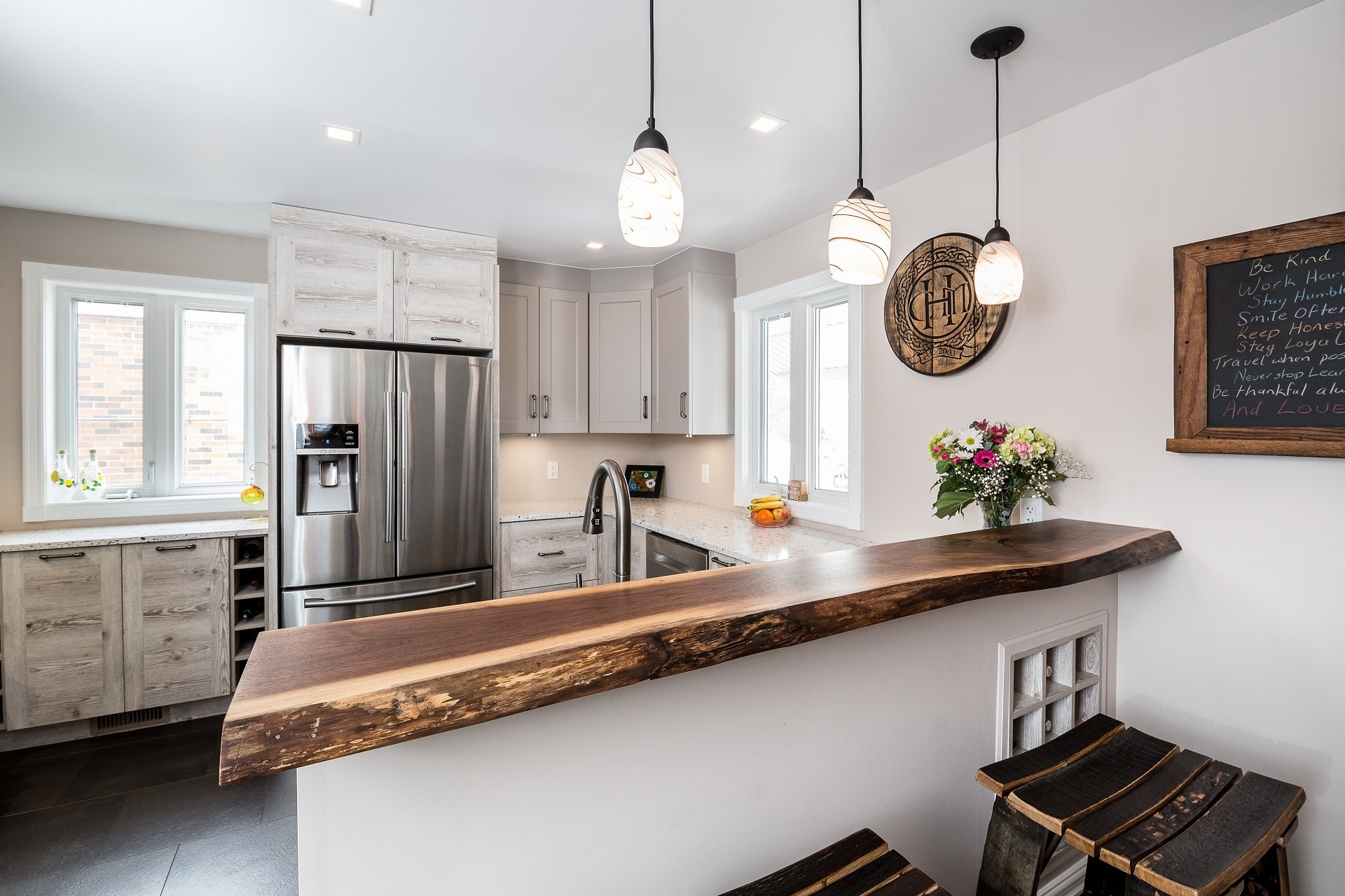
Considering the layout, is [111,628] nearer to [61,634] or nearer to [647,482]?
[61,634]

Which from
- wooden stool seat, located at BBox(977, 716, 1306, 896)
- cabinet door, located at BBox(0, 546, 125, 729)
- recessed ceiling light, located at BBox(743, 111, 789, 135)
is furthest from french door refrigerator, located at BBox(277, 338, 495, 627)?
wooden stool seat, located at BBox(977, 716, 1306, 896)

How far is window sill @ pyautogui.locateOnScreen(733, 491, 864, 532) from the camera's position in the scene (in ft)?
9.18

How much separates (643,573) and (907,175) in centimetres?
230

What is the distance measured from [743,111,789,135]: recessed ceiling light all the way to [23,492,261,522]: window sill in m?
3.03

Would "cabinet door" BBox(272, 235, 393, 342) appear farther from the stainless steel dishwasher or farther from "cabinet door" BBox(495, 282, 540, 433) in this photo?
the stainless steel dishwasher

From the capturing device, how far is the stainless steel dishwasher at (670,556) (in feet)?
9.27

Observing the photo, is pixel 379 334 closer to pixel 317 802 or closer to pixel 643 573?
pixel 643 573

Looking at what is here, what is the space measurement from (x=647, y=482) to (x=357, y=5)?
3.19 metres

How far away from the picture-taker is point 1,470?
2.97 meters

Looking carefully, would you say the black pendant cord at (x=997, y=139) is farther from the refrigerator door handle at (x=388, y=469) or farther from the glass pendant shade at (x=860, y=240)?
the refrigerator door handle at (x=388, y=469)

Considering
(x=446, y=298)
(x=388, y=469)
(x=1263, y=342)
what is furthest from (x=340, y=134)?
(x=1263, y=342)

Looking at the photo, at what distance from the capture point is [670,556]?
122 inches

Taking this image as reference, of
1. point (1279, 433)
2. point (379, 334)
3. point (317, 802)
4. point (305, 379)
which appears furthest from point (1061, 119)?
point (305, 379)

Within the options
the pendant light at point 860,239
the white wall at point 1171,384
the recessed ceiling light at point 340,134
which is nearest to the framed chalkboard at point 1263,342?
the white wall at point 1171,384
